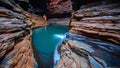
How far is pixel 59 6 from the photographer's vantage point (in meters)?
22.0

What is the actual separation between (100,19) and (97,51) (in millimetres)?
2093

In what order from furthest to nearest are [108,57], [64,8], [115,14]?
[64,8], [115,14], [108,57]

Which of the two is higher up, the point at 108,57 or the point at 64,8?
the point at 64,8

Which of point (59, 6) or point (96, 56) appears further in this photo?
point (59, 6)

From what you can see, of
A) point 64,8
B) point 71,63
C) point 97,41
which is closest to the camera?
point 71,63

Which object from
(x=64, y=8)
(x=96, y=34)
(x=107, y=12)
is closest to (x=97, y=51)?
(x=96, y=34)

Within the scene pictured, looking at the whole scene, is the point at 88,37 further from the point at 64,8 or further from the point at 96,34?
the point at 64,8

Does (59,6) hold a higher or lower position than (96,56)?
higher

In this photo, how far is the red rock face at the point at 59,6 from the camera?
2089 centimetres

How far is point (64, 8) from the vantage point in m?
21.3

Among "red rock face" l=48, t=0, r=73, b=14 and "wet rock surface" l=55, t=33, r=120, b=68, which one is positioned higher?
"red rock face" l=48, t=0, r=73, b=14

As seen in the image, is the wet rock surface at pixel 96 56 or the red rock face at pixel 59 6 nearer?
the wet rock surface at pixel 96 56

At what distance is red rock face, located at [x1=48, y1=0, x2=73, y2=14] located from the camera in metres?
20.9

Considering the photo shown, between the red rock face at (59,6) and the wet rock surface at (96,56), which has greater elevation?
the red rock face at (59,6)
